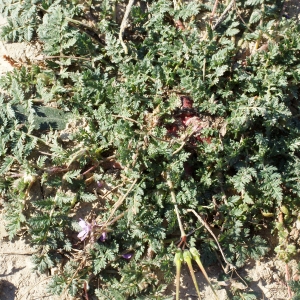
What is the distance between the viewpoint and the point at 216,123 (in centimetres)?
396

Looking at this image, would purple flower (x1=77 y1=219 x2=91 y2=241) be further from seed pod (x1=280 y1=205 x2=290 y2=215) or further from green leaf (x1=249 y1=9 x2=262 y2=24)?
green leaf (x1=249 y1=9 x2=262 y2=24)

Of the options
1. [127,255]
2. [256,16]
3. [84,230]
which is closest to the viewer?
[84,230]

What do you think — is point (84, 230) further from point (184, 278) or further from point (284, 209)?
point (284, 209)

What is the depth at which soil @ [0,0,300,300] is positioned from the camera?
382 cm

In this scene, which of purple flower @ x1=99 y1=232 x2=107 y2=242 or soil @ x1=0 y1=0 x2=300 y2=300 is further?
soil @ x1=0 y1=0 x2=300 y2=300

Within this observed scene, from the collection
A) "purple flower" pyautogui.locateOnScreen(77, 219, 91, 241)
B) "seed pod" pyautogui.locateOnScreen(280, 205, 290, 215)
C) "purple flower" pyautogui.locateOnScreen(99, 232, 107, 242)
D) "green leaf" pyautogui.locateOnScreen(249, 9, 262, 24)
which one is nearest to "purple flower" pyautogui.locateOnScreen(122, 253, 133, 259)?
"purple flower" pyautogui.locateOnScreen(99, 232, 107, 242)

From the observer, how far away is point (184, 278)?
389cm

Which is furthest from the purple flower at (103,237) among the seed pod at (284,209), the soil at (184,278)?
the seed pod at (284,209)

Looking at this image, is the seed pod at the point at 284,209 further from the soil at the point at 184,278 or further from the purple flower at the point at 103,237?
the purple flower at the point at 103,237

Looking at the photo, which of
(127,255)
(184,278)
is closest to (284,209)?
(184,278)

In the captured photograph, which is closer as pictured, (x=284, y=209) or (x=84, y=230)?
(x=84, y=230)

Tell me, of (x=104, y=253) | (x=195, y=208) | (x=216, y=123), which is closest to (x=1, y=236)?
(x=104, y=253)

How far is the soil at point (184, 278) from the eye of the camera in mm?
3820

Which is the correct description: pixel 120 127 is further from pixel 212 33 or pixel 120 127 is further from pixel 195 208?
pixel 212 33
